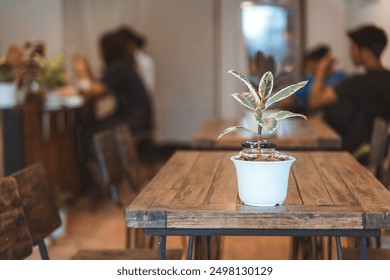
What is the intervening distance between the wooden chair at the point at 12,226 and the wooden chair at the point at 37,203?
0.59 ft

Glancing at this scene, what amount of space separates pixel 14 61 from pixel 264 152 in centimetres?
307

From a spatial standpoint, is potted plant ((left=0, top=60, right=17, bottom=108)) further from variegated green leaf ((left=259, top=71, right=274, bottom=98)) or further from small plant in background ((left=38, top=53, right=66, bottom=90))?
variegated green leaf ((left=259, top=71, right=274, bottom=98))

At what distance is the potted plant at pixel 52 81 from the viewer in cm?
528

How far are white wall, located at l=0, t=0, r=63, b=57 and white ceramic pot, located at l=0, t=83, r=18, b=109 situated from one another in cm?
23

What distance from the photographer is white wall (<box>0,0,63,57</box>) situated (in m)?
3.96

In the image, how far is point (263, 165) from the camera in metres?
2.11

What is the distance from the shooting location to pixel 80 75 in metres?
7.00

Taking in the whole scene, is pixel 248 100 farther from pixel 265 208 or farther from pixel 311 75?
pixel 311 75

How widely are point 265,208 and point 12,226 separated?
81 cm

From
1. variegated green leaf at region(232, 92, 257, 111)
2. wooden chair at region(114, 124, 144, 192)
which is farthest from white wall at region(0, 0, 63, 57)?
variegated green leaf at region(232, 92, 257, 111)

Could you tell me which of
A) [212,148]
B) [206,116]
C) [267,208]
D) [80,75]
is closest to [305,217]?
[267,208]

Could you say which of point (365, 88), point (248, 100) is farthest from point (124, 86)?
point (248, 100)

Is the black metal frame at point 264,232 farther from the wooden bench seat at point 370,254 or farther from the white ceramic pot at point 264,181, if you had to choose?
the wooden bench seat at point 370,254
